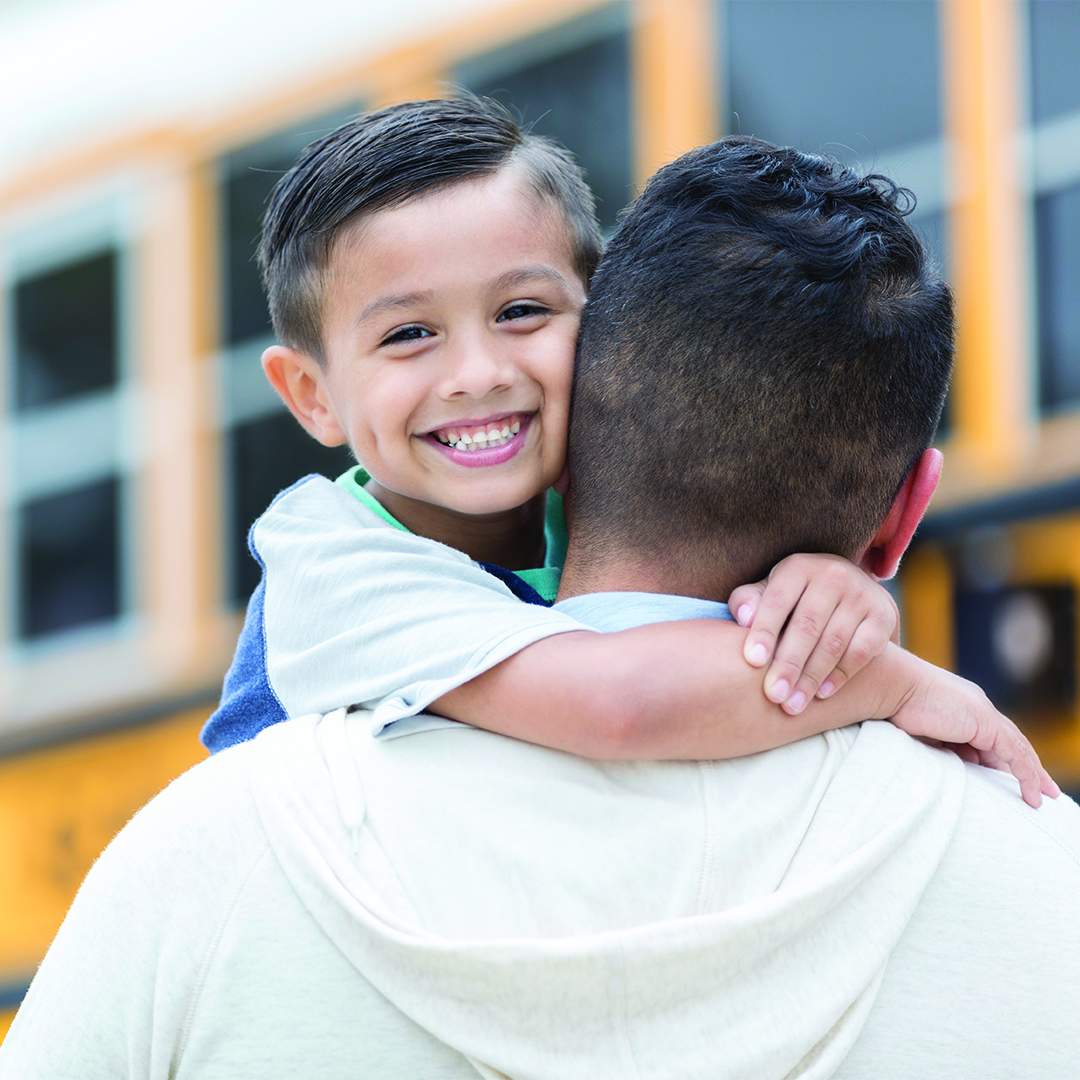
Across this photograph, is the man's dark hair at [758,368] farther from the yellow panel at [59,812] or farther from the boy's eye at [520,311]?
the yellow panel at [59,812]

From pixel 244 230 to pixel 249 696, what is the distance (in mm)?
3635

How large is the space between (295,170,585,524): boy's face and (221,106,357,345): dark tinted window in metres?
3.48

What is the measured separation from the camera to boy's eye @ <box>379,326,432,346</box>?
1.30m

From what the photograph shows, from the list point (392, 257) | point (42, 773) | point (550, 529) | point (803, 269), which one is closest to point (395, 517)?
point (550, 529)

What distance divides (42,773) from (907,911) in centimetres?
418

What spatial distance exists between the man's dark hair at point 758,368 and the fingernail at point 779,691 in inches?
5.1

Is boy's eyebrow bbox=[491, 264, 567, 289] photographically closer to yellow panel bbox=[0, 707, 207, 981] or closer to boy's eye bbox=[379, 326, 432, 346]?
boy's eye bbox=[379, 326, 432, 346]

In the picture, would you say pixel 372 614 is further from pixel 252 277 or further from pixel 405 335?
pixel 252 277

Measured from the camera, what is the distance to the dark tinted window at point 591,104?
400cm

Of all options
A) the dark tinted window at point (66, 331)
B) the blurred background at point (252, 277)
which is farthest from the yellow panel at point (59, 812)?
the dark tinted window at point (66, 331)

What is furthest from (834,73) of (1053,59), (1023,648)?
(1023,648)

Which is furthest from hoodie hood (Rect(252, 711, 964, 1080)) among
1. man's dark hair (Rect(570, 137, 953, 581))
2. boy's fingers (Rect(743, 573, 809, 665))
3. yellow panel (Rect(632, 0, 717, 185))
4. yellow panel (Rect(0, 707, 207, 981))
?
yellow panel (Rect(0, 707, 207, 981))

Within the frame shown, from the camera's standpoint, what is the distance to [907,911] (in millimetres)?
901

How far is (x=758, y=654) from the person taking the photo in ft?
3.22
